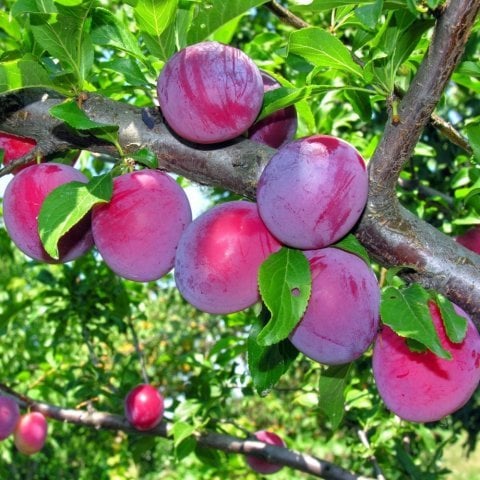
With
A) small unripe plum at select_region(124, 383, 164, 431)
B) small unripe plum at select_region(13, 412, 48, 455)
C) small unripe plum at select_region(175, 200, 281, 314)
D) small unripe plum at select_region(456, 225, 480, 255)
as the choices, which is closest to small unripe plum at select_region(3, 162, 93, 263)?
small unripe plum at select_region(175, 200, 281, 314)

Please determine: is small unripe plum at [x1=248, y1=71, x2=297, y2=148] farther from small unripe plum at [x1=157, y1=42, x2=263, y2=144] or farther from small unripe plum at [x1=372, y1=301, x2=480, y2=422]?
small unripe plum at [x1=372, y1=301, x2=480, y2=422]

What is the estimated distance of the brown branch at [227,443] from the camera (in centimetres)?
202

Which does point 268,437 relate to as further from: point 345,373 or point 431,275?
point 431,275

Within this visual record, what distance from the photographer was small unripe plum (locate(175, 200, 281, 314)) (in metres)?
0.92

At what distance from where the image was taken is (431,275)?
91cm

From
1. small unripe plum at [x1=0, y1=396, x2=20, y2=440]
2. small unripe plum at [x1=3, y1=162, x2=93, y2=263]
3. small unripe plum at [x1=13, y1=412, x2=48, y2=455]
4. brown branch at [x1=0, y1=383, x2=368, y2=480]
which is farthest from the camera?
small unripe plum at [x1=13, y1=412, x2=48, y2=455]

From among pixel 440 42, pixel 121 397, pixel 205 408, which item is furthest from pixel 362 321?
pixel 121 397

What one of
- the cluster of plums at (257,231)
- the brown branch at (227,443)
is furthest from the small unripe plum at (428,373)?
the brown branch at (227,443)

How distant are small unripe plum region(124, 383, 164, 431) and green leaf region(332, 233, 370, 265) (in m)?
1.62

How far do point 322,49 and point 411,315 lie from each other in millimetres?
450

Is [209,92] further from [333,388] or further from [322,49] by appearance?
[333,388]

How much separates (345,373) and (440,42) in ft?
2.01

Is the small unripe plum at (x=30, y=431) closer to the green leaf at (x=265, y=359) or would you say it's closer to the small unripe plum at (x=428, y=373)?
the green leaf at (x=265, y=359)

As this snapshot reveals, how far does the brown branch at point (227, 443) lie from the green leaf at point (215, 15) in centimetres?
142
